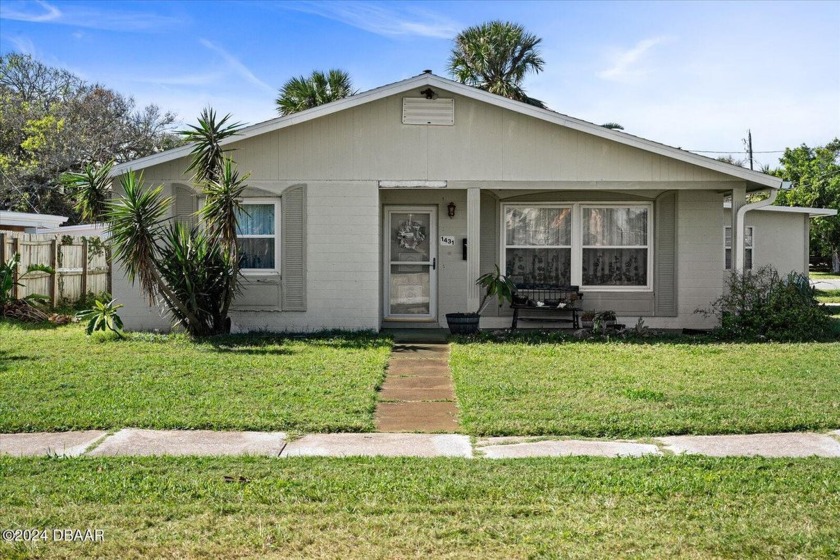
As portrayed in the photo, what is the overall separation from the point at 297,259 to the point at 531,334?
13.3ft

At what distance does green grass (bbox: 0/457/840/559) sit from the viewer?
4461 millimetres

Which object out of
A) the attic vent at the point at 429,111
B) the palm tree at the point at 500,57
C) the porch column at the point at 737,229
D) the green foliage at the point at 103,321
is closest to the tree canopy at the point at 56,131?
the palm tree at the point at 500,57

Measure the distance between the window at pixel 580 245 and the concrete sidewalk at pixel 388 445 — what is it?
802 centimetres

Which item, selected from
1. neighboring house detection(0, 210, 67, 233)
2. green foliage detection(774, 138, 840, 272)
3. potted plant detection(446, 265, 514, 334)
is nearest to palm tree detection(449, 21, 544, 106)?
potted plant detection(446, 265, 514, 334)

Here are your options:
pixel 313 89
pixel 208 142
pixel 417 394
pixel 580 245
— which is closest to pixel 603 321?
pixel 580 245

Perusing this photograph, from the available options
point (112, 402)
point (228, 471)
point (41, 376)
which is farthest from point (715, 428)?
point (41, 376)

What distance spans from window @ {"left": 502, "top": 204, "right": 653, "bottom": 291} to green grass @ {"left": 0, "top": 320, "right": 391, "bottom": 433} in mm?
3580

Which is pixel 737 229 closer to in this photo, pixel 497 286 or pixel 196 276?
pixel 497 286

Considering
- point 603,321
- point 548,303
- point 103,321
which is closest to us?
point 103,321

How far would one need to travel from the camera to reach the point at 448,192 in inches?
595

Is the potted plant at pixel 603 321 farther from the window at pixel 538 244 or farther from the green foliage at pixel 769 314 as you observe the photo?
the green foliage at pixel 769 314

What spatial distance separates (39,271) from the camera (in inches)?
708

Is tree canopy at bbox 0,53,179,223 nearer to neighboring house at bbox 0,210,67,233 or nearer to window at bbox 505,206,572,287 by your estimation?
neighboring house at bbox 0,210,67,233

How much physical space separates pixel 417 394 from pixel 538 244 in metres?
6.75
